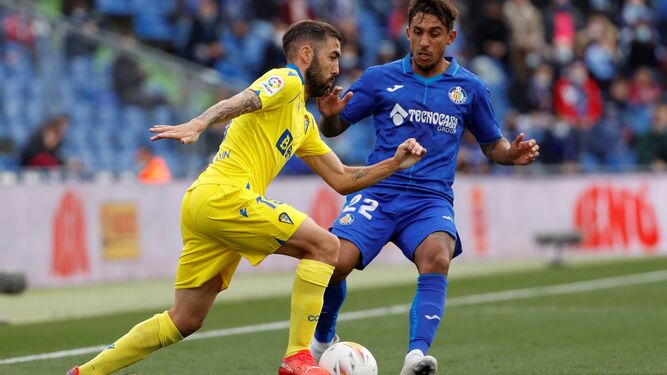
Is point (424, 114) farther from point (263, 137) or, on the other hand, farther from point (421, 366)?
point (421, 366)

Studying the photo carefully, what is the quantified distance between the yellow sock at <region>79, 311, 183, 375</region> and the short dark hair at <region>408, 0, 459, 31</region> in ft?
8.11

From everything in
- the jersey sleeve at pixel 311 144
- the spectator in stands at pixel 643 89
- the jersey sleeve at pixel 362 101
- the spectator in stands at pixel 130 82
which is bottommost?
the jersey sleeve at pixel 311 144

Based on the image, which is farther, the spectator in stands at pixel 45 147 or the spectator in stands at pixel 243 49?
the spectator in stands at pixel 243 49

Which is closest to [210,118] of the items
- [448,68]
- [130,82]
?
[448,68]

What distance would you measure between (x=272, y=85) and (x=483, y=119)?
192 centimetres

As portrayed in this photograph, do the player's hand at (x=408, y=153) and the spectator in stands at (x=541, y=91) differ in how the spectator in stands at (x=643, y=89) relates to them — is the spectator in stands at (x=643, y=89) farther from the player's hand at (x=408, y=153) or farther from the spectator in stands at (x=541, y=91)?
the player's hand at (x=408, y=153)

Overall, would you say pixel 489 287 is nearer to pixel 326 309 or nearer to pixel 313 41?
pixel 326 309

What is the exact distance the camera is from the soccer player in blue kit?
7949 mm

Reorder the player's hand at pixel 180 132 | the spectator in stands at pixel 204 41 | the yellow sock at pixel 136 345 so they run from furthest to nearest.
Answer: the spectator in stands at pixel 204 41 < the yellow sock at pixel 136 345 < the player's hand at pixel 180 132

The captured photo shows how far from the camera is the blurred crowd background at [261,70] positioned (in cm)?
1762

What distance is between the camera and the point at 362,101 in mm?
8422

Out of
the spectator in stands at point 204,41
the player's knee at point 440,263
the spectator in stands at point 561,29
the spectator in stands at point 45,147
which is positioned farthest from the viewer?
the spectator in stands at point 561,29

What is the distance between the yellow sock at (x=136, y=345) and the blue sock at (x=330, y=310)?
1.32 metres

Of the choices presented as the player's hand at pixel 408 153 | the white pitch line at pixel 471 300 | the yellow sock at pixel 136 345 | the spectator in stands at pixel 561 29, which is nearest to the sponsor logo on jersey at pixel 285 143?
the player's hand at pixel 408 153
